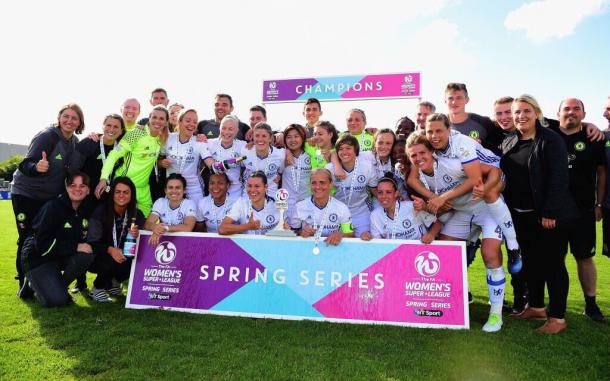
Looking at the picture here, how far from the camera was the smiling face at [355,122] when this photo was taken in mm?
6297

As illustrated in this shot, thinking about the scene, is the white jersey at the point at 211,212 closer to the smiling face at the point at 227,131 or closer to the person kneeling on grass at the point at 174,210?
the person kneeling on grass at the point at 174,210

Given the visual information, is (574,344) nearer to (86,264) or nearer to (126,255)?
(126,255)

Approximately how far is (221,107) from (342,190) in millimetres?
2927

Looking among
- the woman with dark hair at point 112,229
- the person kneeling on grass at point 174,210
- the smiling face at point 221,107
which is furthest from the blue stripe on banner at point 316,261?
the smiling face at point 221,107

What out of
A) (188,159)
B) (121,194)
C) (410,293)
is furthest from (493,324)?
(121,194)

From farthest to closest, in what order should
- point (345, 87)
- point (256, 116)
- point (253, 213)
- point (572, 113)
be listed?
point (345, 87) → point (256, 116) → point (253, 213) → point (572, 113)

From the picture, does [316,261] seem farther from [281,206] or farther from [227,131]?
[227,131]

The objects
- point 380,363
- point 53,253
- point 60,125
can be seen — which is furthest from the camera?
point 60,125

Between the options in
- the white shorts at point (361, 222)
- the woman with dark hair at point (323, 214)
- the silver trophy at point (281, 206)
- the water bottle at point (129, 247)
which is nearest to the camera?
the silver trophy at point (281, 206)

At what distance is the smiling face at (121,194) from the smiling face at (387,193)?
10.5 ft

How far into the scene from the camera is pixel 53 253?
5027 mm

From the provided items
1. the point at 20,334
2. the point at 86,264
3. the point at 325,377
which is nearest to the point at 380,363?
the point at 325,377

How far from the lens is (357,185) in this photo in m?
5.41

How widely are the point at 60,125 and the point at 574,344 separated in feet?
21.6
